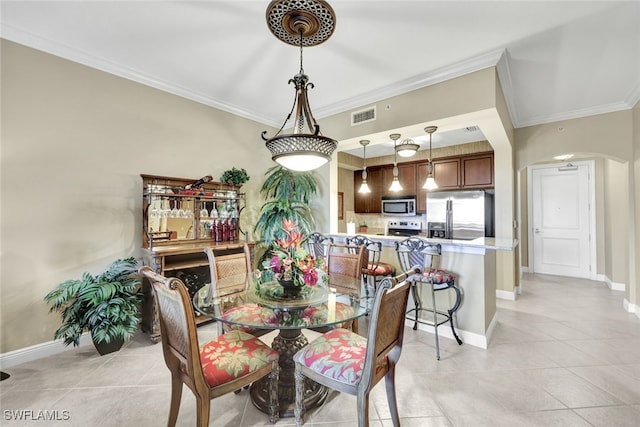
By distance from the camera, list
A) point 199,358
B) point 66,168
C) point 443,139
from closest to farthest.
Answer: point 199,358
point 66,168
point 443,139

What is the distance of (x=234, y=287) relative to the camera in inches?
83.1

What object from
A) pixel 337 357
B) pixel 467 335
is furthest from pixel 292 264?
pixel 467 335

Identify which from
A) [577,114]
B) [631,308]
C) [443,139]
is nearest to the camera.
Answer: [631,308]

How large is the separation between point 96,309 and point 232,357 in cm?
160

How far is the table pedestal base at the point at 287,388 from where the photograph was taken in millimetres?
1694

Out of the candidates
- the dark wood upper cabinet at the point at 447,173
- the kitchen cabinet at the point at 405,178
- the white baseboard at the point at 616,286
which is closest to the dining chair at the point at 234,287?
the dark wood upper cabinet at the point at 447,173

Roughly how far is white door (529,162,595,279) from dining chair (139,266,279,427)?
664cm

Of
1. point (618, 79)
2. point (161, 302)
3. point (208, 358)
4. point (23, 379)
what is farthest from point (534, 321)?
point (23, 379)

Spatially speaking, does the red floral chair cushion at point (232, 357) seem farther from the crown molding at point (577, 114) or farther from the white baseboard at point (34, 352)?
the crown molding at point (577, 114)

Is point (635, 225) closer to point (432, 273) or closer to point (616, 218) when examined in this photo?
point (616, 218)

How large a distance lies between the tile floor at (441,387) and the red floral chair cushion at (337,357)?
48cm

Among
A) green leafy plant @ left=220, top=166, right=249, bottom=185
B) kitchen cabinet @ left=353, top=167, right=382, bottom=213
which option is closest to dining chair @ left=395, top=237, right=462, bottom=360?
green leafy plant @ left=220, top=166, right=249, bottom=185

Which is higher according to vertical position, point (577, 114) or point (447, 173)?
point (577, 114)

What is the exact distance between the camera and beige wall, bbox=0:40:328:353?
2182 millimetres
